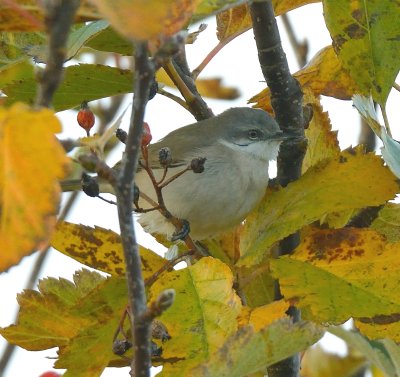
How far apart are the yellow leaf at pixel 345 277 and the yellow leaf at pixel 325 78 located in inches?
19.9

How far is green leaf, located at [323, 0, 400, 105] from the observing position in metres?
2.09

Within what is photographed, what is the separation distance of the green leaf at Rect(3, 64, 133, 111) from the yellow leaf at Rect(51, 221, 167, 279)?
1.16 ft

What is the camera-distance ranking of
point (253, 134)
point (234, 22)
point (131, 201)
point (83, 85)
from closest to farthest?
point (131, 201), point (83, 85), point (234, 22), point (253, 134)

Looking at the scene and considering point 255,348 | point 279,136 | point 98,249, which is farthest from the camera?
point 279,136

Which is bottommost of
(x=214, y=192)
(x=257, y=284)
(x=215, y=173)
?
(x=257, y=284)

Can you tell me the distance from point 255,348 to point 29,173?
56 cm

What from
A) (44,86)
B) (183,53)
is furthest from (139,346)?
(183,53)

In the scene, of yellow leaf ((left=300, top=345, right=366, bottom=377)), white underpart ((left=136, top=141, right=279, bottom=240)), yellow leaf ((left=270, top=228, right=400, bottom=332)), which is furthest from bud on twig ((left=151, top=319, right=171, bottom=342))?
white underpart ((left=136, top=141, right=279, bottom=240))

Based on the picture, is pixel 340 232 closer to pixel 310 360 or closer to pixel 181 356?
pixel 181 356

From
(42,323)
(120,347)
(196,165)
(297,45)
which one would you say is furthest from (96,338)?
(297,45)

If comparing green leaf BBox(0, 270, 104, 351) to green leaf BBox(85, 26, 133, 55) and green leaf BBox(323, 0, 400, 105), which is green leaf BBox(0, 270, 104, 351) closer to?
green leaf BBox(85, 26, 133, 55)

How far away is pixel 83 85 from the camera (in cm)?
232

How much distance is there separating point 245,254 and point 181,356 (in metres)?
0.44

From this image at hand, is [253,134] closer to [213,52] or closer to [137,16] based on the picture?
[213,52]
